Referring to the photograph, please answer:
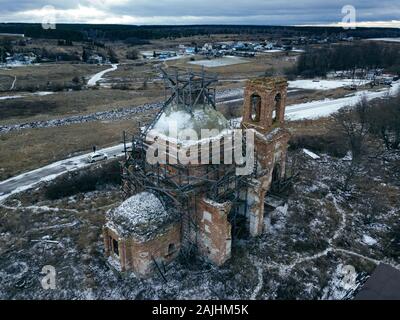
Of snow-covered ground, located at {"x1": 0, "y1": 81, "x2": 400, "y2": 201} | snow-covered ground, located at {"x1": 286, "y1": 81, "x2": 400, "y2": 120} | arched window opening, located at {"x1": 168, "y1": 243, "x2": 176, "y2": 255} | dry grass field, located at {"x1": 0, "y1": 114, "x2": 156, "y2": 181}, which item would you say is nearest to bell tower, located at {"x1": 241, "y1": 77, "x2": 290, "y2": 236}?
arched window opening, located at {"x1": 168, "y1": 243, "x2": 176, "y2": 255}

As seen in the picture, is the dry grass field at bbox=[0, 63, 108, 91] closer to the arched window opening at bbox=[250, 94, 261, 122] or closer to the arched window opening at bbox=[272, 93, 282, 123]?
the arched window opening at bbox=[250, 94, 261, 122]

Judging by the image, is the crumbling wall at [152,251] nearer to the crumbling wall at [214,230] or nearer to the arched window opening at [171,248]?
the arched window opening at [171,248]

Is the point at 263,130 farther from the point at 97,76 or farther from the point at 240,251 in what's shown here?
the point at 97,76

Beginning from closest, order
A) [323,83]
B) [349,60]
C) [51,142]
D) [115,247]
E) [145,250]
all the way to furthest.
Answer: [145,250] < [115,247] < [51,142] < [323,83] < [349,60]

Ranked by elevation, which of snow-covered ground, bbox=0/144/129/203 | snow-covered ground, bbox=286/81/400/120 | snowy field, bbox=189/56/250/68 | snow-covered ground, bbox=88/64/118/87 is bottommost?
snow-covered ground, bbox=0/144/129/203

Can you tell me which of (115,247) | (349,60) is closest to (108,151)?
(115,247)
